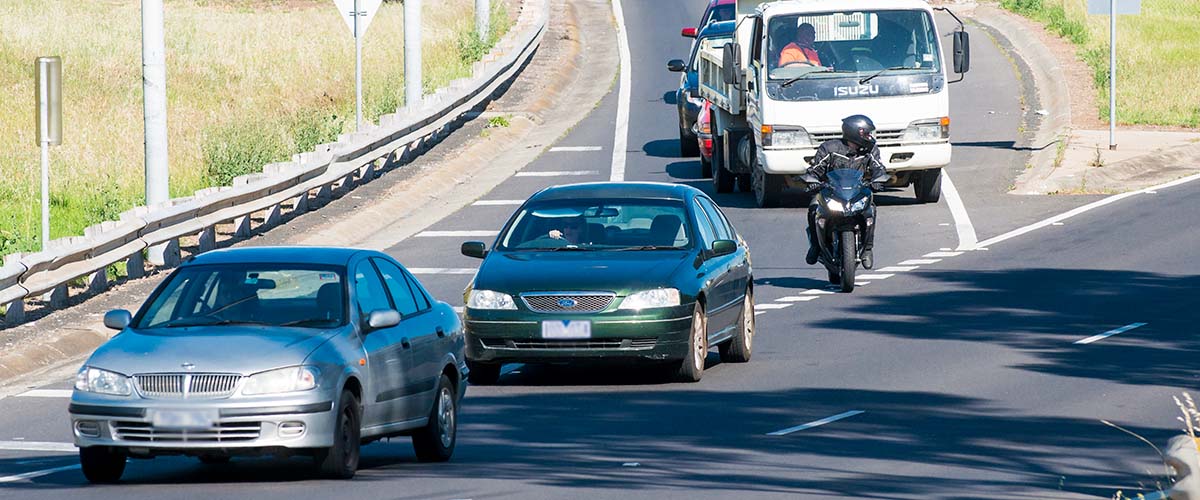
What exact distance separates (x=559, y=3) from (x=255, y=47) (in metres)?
12.3

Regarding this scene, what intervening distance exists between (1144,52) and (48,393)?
34.5 metres

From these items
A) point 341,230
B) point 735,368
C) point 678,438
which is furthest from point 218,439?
point 341,230

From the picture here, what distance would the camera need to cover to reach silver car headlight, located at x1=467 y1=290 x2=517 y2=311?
14.8 meters

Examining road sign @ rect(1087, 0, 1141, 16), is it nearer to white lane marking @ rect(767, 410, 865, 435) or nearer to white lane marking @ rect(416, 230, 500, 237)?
white lane marking @ rect(416, 230, 500, 237)

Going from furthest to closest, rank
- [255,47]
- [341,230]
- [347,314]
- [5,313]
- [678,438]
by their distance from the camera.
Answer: [255,47] → [341,230] → [5,313] → [678,438] → [347,314]

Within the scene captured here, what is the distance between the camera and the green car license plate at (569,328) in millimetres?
14594

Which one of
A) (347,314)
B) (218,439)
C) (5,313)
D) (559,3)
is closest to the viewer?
(218,439)

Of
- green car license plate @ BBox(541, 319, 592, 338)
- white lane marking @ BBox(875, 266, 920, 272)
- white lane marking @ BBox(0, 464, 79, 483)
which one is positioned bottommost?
white lane marking @ BBox(875, 266, 920, 272)

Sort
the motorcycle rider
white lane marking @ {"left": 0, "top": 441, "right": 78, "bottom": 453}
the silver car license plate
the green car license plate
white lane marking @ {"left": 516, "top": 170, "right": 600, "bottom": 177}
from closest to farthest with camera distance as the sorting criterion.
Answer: the silver car license plate
white lane marking @ {"left": 0, "top": 441, "right": 78, "bottom": 453}
the green car license plate
the motorcycle rider
white lane marking @ {"left": 516, "top": 170, "right": 600, "bottom": 177}

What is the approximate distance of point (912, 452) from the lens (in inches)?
461

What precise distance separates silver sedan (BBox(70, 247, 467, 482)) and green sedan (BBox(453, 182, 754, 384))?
230 centimetres

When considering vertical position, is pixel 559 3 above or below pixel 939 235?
above

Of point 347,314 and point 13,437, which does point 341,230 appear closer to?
point 13,437

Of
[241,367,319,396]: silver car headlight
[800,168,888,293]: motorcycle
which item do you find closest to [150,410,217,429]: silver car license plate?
[241,367,319,396]: silver car headlight
